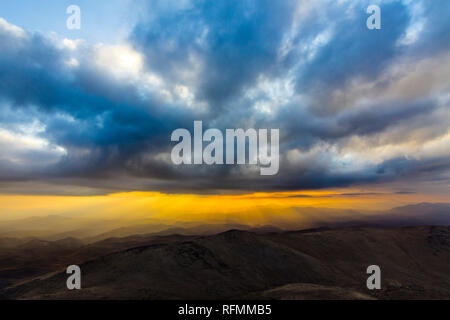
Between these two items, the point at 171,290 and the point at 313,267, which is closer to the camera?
the point at 171,290
